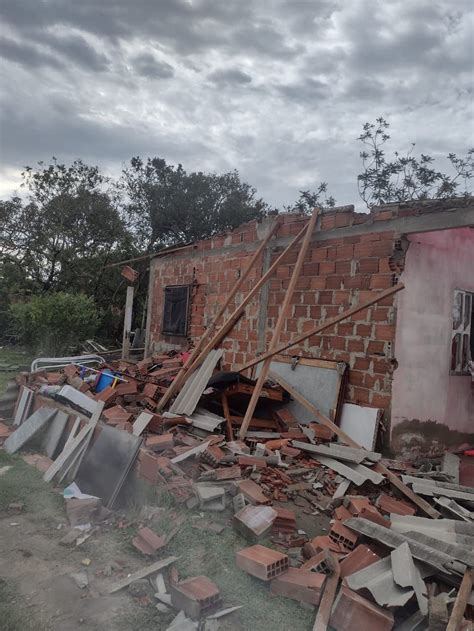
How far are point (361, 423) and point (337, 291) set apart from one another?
1.71 metres

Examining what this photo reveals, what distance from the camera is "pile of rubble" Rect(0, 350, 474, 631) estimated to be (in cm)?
271

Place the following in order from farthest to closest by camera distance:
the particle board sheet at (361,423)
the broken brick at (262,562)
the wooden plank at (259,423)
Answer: the wooden plank at (259,423)
the particle board sheet at (361,423)
the broken brick at (262,562)

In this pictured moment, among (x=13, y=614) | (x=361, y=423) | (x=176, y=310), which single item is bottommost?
(x=13, y=614)

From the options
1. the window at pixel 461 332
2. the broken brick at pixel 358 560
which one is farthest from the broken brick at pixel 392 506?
the window at pixel 461 332

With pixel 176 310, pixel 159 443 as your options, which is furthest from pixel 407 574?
pixel 176 310

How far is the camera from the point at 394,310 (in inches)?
209

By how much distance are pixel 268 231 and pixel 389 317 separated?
2533mm

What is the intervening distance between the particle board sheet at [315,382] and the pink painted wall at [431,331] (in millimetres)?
698

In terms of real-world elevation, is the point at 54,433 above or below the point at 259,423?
below

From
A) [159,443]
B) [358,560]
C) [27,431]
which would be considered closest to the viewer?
[358,560]

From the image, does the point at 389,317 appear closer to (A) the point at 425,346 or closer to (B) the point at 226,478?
(A) the point at 425,346

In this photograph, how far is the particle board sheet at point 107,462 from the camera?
4.25m

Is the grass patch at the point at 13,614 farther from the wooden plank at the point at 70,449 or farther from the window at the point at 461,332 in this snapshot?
the window at the point at 461,332

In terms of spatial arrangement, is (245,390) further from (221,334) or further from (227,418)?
(221,334)
